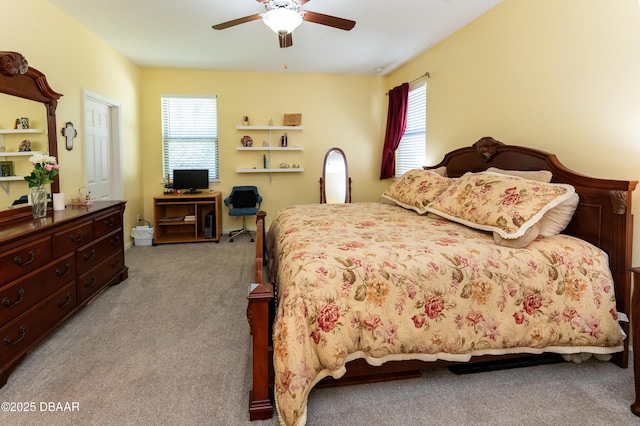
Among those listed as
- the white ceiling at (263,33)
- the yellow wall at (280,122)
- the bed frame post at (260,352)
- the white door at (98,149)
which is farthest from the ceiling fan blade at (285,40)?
the yellow wall at (280,122)

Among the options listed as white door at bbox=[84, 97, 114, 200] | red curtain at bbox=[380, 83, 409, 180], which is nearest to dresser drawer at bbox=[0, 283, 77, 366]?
white door at bbox=[84, 97, 114, 200]

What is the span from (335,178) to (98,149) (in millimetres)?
3244

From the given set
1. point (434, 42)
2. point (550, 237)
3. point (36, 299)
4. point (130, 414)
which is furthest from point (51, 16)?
point (550, 237)

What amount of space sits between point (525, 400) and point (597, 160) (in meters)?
1.61

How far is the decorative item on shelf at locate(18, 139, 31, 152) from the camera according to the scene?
2639 millimetres

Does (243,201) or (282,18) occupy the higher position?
(282,18)

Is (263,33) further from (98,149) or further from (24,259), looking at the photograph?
(24,259)

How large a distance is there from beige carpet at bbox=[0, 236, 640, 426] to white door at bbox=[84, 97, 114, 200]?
1.97 metres

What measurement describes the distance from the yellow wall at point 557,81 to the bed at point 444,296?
0.33m

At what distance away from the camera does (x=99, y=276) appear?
9.91ft

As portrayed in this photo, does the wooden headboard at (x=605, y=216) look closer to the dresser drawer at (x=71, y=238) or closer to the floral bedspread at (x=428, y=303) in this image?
the floral bedspread at (x=428, y=303)

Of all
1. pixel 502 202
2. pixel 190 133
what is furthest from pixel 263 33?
pixel 502 202

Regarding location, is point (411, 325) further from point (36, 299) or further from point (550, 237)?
point (36, 299)

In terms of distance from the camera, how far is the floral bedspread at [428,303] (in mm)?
1616
